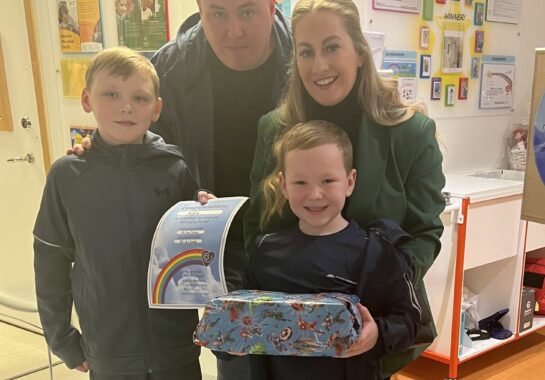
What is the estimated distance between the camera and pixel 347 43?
48.7 inches

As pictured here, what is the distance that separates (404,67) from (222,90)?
1677 mm

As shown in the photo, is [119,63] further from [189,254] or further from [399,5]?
[399,5]

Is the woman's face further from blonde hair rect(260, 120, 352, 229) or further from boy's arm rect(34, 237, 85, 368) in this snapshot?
boy's arm rect(34, 237, 85, 368)

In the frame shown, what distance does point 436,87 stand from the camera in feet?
10.4

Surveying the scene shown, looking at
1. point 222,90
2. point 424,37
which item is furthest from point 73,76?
point 424,37

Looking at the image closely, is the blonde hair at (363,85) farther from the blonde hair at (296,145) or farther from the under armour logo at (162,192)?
the under armour logo at (162,192)

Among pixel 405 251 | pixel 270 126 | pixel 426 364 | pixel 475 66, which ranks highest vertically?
pixel 475 66

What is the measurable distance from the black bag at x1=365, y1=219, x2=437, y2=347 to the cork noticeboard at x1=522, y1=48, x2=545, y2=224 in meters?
0.46

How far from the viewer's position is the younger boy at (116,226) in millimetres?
1405

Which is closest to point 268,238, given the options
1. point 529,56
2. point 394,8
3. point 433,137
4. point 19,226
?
point 433,137

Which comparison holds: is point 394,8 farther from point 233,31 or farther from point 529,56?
point 233,31

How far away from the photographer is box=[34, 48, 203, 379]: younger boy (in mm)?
1405

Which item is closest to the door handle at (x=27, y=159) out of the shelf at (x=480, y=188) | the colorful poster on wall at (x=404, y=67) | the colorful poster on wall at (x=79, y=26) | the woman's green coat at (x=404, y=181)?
the colorful poster on wall at (x=79, y=26)

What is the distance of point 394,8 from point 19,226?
6.53 ft
